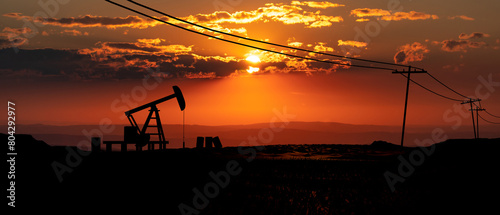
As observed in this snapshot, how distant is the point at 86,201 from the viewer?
15.2m

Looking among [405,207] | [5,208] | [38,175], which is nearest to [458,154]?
[405,207]

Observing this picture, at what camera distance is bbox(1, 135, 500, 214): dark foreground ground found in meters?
14.5

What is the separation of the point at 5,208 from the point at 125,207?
328 cm

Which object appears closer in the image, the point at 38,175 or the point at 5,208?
the point at 5,208

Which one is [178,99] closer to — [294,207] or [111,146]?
[111,146]

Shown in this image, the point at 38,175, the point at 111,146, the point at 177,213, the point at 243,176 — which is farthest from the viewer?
the point at 111,146

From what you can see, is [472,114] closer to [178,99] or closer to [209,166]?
[178,99]

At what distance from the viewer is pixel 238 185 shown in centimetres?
1917

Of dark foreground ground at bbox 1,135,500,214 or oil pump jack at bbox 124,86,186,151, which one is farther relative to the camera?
oil pump jack at bbox 124,86,186,151

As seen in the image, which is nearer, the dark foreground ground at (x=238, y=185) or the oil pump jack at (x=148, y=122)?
the dark foreground ground at (x=238, y=185)

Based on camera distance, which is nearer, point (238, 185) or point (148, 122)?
point (238, 185)

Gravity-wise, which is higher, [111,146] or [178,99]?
[178,99]

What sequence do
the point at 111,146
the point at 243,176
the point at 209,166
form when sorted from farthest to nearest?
the point at 111,146 < the point at 209,166 < the point at 243,176

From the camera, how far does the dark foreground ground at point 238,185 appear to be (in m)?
14.5
